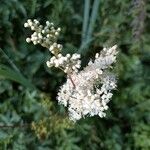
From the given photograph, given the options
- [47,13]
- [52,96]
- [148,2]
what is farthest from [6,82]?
[148,2]

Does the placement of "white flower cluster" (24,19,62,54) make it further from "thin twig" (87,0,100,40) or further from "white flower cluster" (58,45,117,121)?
"thin twig" (87,0,100,40)

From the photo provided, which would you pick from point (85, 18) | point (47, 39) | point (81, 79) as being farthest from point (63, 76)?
point (47, 39)

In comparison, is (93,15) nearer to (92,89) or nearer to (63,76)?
(63,76)

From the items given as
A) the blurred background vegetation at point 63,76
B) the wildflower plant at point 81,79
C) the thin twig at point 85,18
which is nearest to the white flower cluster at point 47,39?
the wildflower plant at point 81,79

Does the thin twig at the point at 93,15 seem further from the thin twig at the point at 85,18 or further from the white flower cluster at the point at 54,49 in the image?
the white flower cluster at the point at 54,49

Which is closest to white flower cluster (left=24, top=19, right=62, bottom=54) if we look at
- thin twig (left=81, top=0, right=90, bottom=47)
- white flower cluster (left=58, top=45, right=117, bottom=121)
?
white flower cluster (left=58, top=45, right=117, bottom=121)

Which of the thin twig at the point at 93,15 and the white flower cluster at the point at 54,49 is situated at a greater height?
the thin twig at the point at 93,15

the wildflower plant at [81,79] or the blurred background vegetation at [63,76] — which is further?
the blurred background vegetation at [63,76]
